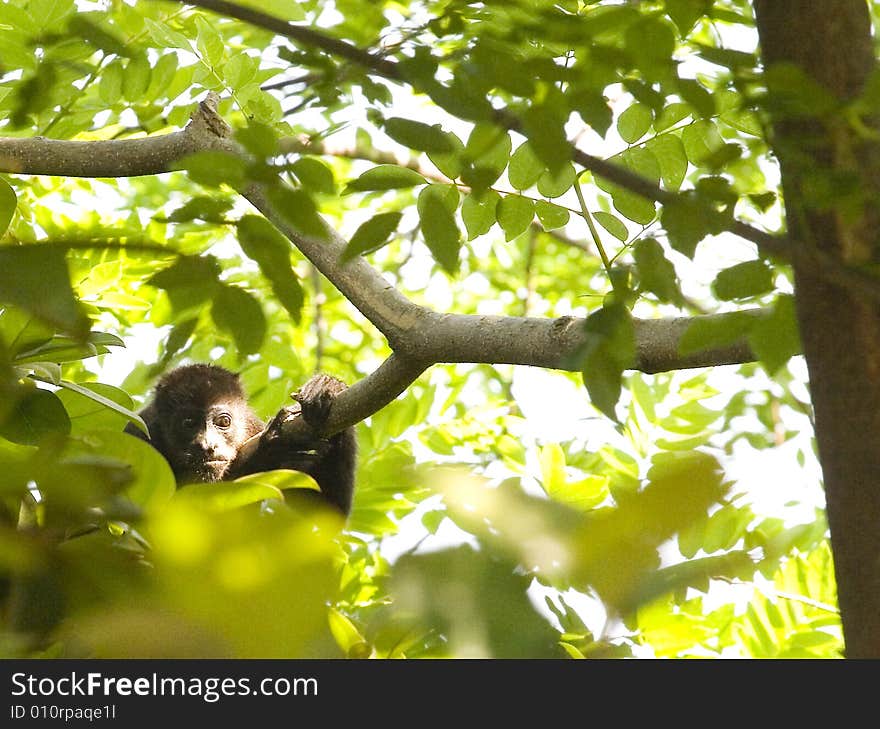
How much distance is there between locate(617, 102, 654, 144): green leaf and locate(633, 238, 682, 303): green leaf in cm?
102

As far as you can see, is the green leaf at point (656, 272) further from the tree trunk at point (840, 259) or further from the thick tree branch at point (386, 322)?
the thick tree branch at point (386, 322)

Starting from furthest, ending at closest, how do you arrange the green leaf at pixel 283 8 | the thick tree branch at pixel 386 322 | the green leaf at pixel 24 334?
1. the green leaf at pixel 283 8
2. the thick tree branch at pixel 386 322
3. the green leaf at pixel 24 334

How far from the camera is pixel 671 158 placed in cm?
227

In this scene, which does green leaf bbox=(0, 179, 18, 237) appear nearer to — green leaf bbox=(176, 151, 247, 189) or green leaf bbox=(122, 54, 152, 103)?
green leaf bbox=(176, 151, 247, 189)

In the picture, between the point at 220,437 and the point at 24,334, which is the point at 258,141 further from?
the point at 220,437

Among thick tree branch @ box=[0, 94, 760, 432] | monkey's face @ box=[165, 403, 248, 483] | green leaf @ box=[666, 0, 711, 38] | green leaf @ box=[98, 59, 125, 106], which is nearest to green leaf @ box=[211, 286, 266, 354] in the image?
green leaf @ box=[666, 0, 711, 38]

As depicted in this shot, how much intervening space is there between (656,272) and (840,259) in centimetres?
22

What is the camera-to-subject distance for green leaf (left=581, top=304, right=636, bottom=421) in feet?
3.89

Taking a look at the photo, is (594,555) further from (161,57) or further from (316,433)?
(161,57)

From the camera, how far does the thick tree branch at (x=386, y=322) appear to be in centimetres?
202

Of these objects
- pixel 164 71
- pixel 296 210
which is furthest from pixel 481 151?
pixel 164 71

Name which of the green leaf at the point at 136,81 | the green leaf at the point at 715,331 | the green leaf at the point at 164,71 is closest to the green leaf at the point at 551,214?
Answer: the green leaf at the point at 715,331

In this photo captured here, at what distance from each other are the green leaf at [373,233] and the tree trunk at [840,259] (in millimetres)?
476
